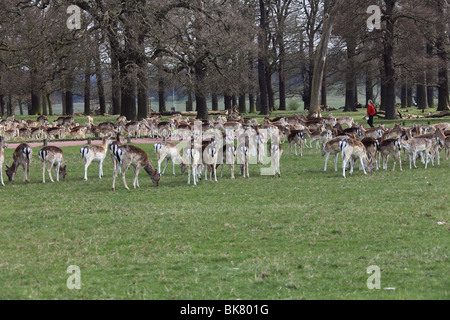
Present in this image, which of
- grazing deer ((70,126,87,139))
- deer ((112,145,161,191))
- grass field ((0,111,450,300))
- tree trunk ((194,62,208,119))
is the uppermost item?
tree trunk ((194,62,208,119))

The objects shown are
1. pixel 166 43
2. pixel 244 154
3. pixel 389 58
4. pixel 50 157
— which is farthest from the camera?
pixel 389 58

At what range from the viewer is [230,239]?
397 inches

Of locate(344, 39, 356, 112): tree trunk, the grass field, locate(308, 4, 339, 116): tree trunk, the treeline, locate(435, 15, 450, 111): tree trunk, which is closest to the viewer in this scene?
the grass field

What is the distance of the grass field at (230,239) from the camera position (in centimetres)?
735

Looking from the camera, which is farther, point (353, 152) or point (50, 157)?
point (353, 152)

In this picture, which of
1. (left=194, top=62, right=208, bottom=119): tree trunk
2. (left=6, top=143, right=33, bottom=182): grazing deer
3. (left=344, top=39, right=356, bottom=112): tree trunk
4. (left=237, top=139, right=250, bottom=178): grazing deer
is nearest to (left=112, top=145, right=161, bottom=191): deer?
(left=237, top=139, right=250, bottom=178): grazing deer

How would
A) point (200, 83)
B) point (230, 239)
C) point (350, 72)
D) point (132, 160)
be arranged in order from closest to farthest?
point (230, 239)
point (132, 160)
point (200, 83)
point (350, 72)

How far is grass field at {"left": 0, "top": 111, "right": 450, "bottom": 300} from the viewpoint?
7352 millimetres

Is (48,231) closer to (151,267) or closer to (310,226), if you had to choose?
(151,267)

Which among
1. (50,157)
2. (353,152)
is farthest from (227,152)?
(50,157)

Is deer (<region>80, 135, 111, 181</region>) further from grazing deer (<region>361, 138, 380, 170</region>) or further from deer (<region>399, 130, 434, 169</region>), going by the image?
deer (<region>399, 130, 434, 169</region>)

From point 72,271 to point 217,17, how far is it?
121ft

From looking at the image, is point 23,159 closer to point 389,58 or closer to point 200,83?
point 200,83

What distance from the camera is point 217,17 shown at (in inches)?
1688
